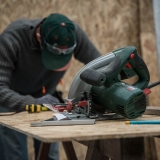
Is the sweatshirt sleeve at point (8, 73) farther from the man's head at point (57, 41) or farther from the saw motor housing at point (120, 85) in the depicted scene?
the saw motor housing at point (120, 85)

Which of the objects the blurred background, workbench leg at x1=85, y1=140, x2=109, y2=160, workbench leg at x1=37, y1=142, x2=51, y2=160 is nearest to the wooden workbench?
workbench leg at x1=85, y1=140, x2=109, y2=160

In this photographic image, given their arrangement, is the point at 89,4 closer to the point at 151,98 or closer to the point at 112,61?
the point at 151,98

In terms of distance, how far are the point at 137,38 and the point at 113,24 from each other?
25 centimetres

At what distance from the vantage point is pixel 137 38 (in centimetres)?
319

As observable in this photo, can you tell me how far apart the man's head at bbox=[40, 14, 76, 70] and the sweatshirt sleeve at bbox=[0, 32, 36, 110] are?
213 mm

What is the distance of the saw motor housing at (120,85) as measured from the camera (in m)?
1.21

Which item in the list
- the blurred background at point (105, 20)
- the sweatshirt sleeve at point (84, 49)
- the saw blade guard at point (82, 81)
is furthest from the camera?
the blurred background at point (105, 20)

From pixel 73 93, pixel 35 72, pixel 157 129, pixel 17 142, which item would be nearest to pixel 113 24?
pixel 35 72

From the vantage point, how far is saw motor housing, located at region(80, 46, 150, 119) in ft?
3.97

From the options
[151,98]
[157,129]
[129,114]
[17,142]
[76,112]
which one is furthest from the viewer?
[151,98]

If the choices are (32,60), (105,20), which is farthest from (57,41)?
(105,20)

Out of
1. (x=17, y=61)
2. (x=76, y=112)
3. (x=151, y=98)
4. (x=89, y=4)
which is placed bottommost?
(x=151, y=98)

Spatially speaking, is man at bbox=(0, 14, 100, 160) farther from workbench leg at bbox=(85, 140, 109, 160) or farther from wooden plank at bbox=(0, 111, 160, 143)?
wooden plank at bbox=(0, 111, 160, 143)

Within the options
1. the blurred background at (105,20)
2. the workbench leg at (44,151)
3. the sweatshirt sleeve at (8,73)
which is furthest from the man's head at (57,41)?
the blurred background at (105,20)
